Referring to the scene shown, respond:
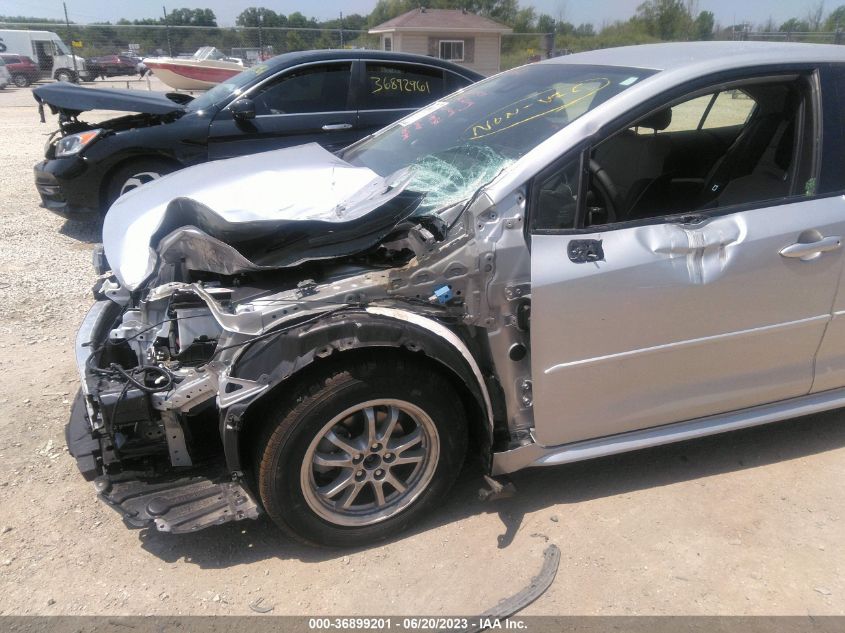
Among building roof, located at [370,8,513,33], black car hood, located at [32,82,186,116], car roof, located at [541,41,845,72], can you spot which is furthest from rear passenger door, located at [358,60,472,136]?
building roof, located at [370,8,513,33]

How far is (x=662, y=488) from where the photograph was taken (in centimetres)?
302

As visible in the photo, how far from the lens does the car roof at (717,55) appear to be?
2729 mm

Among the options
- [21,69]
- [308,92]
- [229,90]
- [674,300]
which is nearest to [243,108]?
[229,90]

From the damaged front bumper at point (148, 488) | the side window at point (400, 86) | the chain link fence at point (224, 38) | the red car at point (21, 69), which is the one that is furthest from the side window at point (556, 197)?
the red car at point (21, 69)

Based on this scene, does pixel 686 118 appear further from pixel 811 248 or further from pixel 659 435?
pixel 659 435

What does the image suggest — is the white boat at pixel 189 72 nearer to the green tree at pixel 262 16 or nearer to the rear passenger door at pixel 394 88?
the rear passenger door at pixel 394 88

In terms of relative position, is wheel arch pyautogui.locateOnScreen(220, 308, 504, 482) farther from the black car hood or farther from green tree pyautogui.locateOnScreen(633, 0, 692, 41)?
green tree pyautogui.locateOnScreen(633, 0, 692, 41)

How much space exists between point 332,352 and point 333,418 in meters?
0.26

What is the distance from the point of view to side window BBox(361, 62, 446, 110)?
6812mm

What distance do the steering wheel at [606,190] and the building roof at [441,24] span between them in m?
30.9

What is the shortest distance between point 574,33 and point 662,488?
45.5 metres

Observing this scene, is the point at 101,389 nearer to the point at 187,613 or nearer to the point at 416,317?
the point at 187,613

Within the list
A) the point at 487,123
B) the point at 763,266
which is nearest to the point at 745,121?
the point at 763,266

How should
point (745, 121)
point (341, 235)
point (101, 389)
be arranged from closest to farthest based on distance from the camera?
point (101, 389) < point (341, 235) < point (745, 121)
